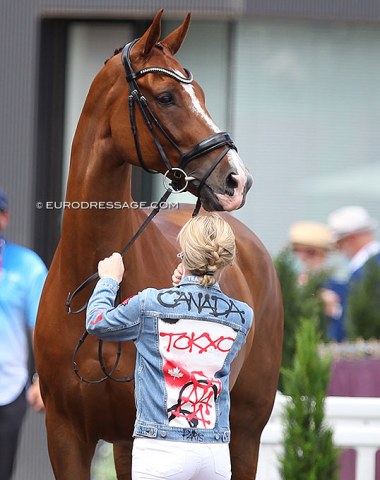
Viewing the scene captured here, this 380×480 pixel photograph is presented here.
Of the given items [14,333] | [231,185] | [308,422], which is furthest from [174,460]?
[14,333]

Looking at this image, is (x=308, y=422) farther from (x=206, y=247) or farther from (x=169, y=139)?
(x=206, y=247)

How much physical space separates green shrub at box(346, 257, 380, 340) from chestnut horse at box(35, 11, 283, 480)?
275cm

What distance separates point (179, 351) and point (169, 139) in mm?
911

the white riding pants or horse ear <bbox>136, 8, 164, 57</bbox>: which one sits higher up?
horse ear <bbox>136, 8, 164, 57</bbox>

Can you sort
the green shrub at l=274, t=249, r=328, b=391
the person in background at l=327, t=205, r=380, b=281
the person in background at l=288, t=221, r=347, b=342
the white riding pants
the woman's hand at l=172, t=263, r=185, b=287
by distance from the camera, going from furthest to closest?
the person in background at l=327, t=205, r=380, b=281, the person in background at l=288, t=221, r=347, b=342, the green shrub at l=274, t=249, r=328, b=391, the woman's hand at l=172, t=263, r=185, b=287, the white riding pants

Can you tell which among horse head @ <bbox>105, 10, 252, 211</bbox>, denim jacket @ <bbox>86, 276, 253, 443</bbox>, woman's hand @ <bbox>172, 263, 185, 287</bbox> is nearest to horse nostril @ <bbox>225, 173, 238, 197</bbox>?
horse head @ <bbox>105, 10, 252, 211</bbox>

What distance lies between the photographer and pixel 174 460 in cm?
373

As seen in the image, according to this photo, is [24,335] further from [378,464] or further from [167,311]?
[167,311]

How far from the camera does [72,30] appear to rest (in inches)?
370

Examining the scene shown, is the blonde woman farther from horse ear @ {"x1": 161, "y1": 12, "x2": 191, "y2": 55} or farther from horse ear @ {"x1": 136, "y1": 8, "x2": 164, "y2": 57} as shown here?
horse ear @ {"x1": 161, "y1": 12, "x2": 191, "y2": 55}

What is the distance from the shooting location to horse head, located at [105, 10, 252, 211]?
13.6 feet

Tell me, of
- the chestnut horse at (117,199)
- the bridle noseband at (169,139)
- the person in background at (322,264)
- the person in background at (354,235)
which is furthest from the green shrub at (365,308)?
the bridle noseband at (169,139)

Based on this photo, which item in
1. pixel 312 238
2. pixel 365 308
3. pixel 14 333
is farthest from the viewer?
pixel 312 238

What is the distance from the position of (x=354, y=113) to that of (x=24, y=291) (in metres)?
4.24
